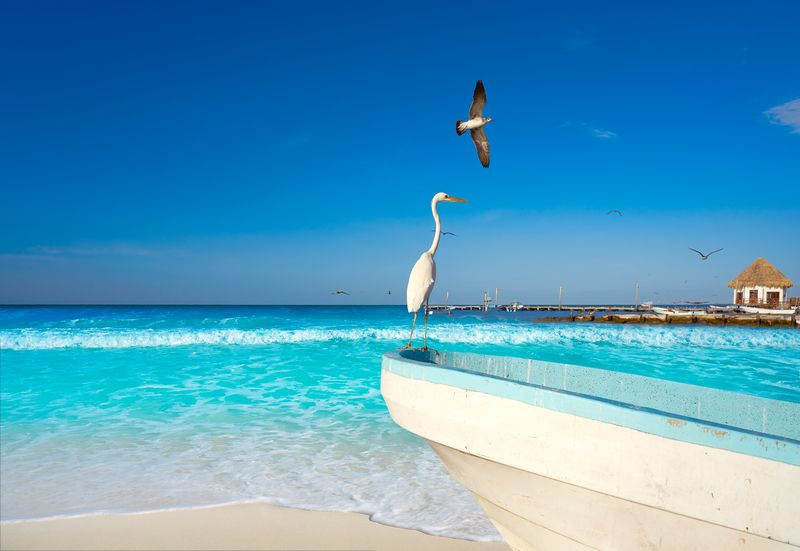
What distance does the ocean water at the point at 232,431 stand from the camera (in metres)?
4.51

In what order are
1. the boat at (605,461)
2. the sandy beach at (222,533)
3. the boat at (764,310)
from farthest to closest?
the boat at (764,310)
the sandy beach at (222,533)
the boat at (605,461)

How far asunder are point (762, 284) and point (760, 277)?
0.70 meters

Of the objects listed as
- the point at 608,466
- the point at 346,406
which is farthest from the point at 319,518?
the point at 346,406

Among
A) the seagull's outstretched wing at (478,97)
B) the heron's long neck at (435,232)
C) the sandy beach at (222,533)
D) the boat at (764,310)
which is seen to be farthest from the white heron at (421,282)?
the boat at (764,310)

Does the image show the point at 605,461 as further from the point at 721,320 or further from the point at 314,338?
the point at 721,320

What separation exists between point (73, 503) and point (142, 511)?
65 centimetres

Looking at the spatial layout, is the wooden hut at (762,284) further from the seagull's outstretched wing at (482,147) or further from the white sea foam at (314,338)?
the seagull's outstretched wing at (482,147)

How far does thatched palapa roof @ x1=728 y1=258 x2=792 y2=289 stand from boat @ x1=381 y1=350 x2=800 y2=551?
189 ft

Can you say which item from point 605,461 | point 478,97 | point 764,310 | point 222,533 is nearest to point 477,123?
point 478,97

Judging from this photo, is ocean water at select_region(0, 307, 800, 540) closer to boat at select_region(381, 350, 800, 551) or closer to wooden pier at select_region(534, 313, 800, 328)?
boat at select_region(381, 350, 800, 551)

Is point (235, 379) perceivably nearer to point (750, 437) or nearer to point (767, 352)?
point (750, 437)

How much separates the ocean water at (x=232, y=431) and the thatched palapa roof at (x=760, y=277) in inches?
1608

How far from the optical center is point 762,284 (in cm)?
4972

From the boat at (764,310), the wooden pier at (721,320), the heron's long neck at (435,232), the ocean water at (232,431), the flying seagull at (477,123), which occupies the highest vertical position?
the flying seagull at (477,123)
